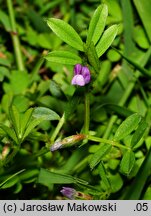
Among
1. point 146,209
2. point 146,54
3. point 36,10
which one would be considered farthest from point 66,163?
point 36,10

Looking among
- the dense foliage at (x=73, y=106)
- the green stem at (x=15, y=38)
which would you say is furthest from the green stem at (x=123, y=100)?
the green stem at (x=15, y=38)

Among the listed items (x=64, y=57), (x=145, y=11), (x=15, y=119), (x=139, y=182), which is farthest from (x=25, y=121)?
(x=145, y=11)

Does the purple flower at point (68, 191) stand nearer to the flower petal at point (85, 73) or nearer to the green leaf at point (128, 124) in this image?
the green leaf at point (128, 124)

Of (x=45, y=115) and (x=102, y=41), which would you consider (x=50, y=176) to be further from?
(x=102, y=41)

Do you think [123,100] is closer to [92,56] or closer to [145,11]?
[145,11]

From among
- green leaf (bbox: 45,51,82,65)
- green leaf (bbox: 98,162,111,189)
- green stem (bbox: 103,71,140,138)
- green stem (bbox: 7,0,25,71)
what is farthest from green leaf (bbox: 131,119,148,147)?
green stem (bbox: 7,0,25,71)
